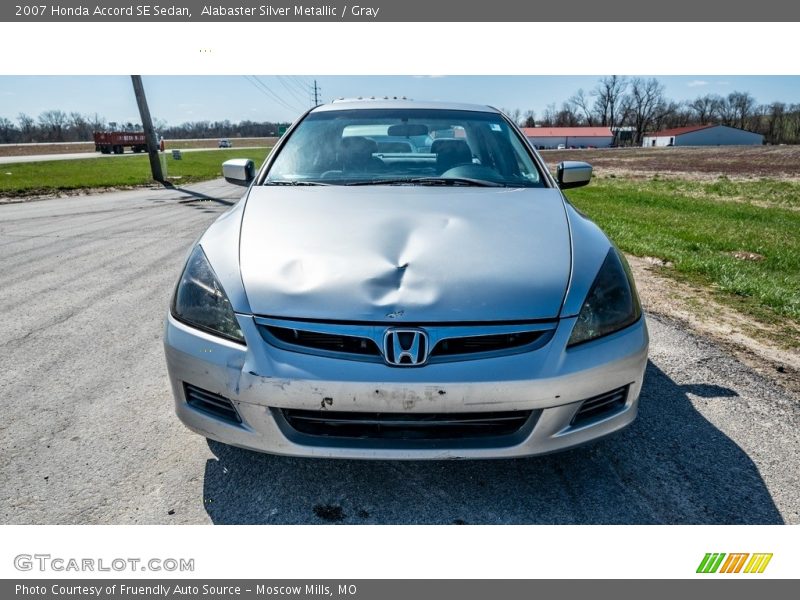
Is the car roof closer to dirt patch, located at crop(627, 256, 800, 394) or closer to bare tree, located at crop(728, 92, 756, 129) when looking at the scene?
dirt patch, located at crop(627, 256, 800, 394)

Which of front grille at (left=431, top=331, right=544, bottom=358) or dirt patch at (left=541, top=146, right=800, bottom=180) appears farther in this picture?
dirt patch at (left=541, top=146, right=800, bottom=180)

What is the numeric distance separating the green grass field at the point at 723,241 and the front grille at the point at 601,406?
9.23ft

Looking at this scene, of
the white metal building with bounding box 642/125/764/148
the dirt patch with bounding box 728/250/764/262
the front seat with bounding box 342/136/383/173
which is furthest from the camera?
the white metal building with bounding box 642/125/764/148

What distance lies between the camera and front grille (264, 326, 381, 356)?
1846 millimetres

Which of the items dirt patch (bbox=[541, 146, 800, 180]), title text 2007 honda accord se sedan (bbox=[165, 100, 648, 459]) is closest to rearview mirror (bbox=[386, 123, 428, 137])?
title text 2007 honda accord se sedan (bbox=[165, 100, 648, 459])

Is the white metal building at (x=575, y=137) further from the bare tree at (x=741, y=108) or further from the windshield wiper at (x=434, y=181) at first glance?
the windshield wiper at (x=434, y=181)

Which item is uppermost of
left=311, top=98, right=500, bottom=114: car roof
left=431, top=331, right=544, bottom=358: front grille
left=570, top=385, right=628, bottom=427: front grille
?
left=311, top=98, right=500, bottom=114: car roof

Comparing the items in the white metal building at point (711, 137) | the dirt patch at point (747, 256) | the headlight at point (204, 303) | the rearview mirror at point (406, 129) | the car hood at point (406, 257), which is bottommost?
the white metal building at point (711, 137)

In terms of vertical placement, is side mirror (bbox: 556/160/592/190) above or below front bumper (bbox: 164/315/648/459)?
above

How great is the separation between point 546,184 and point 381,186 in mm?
877

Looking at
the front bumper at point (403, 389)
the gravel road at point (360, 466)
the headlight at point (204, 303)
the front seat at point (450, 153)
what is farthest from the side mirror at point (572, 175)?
the headlight at point (204, 303)

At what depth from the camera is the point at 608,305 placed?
206 cm

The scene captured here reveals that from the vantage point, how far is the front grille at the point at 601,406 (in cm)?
193

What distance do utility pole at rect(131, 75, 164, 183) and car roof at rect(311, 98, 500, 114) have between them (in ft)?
52.2
